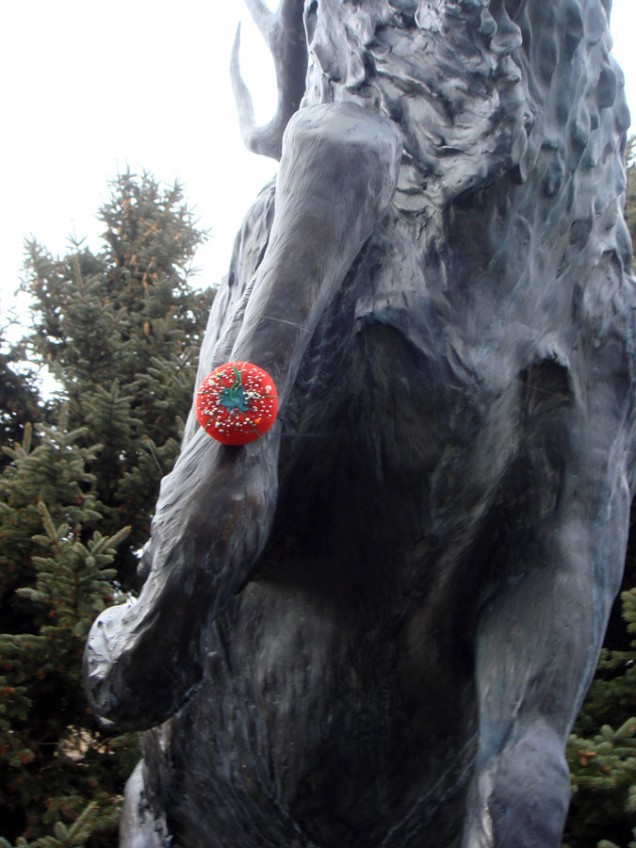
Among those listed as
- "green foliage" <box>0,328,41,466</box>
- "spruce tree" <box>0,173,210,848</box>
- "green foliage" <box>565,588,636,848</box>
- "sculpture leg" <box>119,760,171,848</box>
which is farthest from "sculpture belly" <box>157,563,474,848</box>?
"green foliage" <box>0,328,41,466</box>

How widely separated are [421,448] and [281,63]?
93 centimetres

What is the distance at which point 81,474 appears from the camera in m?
5.15

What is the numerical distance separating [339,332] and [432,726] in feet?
2.06

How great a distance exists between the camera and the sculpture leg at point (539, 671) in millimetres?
1471

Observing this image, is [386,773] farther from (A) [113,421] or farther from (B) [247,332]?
(A) [113,421]

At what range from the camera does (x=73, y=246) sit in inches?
313

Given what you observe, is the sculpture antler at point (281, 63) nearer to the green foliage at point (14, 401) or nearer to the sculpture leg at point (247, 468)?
the sculpture leg at point (247, 468)

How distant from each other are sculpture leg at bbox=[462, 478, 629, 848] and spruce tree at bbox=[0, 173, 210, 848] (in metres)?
2.49

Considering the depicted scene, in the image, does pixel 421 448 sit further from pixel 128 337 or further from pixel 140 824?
pixel 128 337

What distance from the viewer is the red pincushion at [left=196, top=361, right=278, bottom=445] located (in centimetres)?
134

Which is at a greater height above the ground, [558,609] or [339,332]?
[339,332]

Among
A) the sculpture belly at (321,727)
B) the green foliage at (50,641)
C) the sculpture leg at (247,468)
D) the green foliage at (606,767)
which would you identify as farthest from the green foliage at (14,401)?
the sculpture leg at (247,468)

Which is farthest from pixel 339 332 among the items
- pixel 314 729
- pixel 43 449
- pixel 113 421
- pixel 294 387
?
pixel 113 421

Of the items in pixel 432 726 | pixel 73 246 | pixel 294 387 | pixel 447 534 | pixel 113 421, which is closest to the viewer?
pixel 294 387
